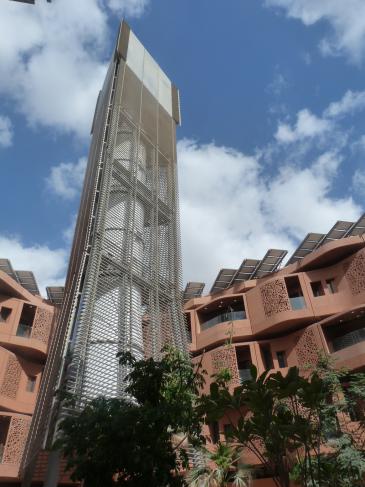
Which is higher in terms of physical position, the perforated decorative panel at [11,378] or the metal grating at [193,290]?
the metal grating at [193,290]

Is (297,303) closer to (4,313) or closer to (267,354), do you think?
(267,354)

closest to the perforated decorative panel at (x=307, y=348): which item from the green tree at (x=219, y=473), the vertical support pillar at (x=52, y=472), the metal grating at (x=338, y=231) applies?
the metal grating at (x=338, y=231)

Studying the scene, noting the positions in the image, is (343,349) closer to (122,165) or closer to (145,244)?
(145,244)

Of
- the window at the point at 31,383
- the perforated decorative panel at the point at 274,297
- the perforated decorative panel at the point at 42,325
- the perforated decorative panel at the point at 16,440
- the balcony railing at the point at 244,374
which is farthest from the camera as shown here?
the perforated decorative panel at the point at 274,297

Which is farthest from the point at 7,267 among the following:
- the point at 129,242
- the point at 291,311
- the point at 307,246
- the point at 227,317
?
the point at 307,246

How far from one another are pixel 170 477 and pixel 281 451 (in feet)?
5.20

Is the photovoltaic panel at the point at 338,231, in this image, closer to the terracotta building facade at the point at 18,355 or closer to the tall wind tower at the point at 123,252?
the tall wind tower at the point at 123,252

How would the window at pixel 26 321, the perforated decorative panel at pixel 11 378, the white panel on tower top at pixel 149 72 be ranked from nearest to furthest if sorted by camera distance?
1. the perforated decorative panel at pixel 11 378
2. the window at pixel 26 321
3. the white panel on tower top at pixel 149 72

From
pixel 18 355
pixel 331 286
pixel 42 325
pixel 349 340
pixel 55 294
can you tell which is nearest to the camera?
pixel 349 340

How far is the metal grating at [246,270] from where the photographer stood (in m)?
22.0

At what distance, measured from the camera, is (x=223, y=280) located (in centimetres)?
2295

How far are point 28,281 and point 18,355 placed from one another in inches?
156

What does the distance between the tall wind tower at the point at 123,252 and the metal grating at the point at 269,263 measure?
18.5 feet

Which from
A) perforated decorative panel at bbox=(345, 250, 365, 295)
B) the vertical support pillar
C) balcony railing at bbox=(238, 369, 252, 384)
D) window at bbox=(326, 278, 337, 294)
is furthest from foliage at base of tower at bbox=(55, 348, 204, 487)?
window at bbox=(326, 278, 337, 294)
